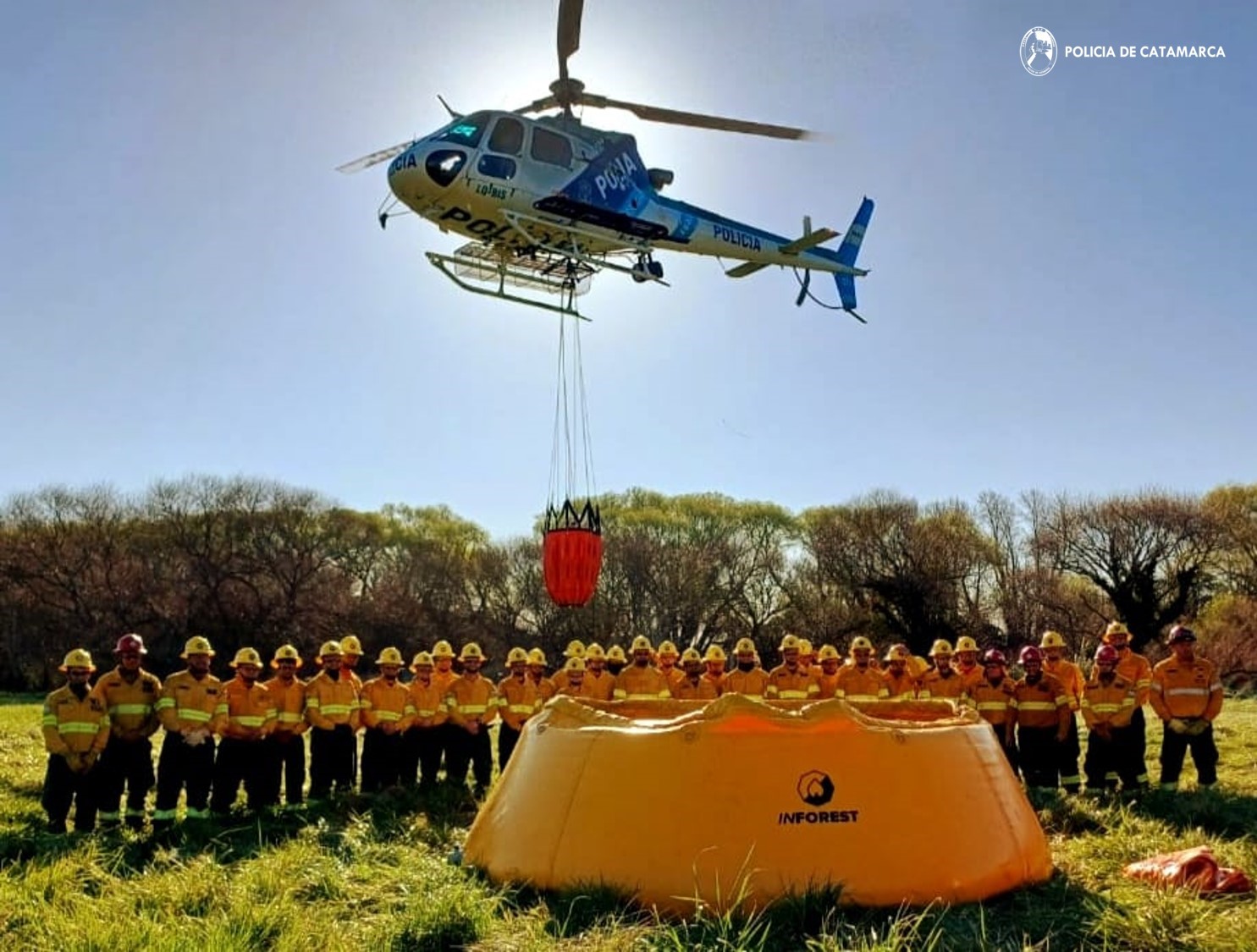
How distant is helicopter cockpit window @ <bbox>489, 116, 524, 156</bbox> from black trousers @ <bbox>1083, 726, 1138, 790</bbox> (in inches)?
391

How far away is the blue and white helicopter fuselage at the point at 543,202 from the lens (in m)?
13.0

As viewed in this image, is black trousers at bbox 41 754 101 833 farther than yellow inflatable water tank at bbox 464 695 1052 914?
Yes

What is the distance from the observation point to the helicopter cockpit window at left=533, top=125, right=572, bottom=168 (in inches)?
529

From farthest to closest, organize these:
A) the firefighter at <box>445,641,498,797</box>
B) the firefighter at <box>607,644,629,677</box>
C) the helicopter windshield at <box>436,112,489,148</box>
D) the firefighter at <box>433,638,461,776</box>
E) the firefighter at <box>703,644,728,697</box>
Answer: the firefighter at <box>607,644,629,677</box> → the helicopter windshield at <box>436,112,489,148</box> → the firefighter at <box>703,644,728,697</box> → the firefighter at <box>433,638,461,776</box> → the firefighter at <box>445,641,498,797</box>

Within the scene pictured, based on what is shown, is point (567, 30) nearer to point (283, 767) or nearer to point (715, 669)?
point (715, 669)

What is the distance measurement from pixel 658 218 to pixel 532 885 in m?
11.4

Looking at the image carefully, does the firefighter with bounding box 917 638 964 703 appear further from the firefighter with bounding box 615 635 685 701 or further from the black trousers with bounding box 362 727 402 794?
the black trousers with bounding box 362 727 402 794

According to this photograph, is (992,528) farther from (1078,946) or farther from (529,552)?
(1078,946)

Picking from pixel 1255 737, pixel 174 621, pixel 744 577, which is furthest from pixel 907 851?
pixel 174 621

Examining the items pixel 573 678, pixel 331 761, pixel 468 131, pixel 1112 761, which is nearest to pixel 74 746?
pixel 331 761

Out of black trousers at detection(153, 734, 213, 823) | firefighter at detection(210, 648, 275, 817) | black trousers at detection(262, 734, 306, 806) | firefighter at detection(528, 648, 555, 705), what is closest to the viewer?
black trousers at detection(153, 734, 213, 823)

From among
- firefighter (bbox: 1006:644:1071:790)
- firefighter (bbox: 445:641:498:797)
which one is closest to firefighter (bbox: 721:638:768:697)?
firefighter (bbox: 445:641:498:797)

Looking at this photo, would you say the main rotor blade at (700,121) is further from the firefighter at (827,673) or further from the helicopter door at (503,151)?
the firefighter at (827,673)

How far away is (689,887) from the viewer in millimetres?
4977
